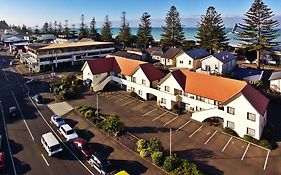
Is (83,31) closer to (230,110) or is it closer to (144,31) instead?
(144,31)

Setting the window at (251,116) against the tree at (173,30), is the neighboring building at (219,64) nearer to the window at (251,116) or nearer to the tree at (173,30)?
the window at (251,116)

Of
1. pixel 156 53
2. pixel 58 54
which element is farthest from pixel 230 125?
pixel 58 54

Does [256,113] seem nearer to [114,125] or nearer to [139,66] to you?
[114,125]

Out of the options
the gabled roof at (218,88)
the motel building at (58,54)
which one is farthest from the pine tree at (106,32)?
the gabled roof at (218,88)

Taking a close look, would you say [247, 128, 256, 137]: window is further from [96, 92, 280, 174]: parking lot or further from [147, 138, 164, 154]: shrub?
[147, 138, 164, 154]: shrub

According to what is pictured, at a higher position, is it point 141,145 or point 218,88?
point 218,88

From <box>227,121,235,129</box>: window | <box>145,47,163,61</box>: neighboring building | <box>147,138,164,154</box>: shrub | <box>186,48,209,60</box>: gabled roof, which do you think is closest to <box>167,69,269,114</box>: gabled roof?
<box>227,121,235,129</box>: window
